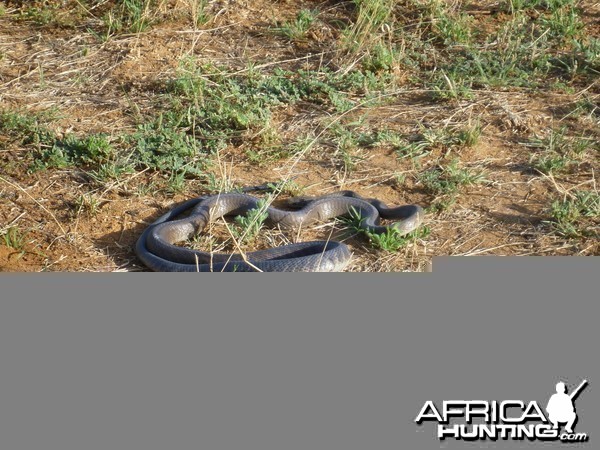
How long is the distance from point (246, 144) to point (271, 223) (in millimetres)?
1072

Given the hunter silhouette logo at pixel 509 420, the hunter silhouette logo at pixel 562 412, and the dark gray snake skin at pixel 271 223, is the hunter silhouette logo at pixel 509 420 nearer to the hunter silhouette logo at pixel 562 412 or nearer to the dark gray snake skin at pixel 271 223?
the hunter silhouette logo at pixel 562 412

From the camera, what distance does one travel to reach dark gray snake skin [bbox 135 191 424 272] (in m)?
6.40

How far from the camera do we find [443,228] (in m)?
7.04

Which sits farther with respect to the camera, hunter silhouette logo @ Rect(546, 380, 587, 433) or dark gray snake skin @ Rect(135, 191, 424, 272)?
dark gray snake skin @ Rect(135, 191, 424, 272)

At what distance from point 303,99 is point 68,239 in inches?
104

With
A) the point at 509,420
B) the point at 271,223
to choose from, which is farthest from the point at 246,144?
the point at 509,420

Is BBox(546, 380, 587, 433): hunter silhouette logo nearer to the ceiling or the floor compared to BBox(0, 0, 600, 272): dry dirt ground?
nearer to the ceiling

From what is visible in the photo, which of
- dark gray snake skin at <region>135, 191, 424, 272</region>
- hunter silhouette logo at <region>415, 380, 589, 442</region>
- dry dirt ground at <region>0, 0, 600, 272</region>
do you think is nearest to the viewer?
hunter silhouette logo at <region>415, 380, 589, 442</region>

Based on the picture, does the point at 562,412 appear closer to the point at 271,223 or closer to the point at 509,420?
the point at 509,420

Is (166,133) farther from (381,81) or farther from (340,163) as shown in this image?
(381,81)

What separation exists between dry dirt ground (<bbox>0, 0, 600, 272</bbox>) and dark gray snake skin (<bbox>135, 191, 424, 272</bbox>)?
133mm

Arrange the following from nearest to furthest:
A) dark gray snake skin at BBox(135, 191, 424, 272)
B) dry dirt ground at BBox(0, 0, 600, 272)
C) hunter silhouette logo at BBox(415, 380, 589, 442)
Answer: hunter silhouette logo at BBox(415, 380, 589, 442), dark gray snake skin at BBox(135, 191, 424, 272), dry dirt ground at BBox(0, 0, 600, 272)

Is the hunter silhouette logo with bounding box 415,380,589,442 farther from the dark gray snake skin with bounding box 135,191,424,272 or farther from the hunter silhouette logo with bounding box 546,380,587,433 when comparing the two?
the dark gray snake skin with bounding box 135,191,424,272

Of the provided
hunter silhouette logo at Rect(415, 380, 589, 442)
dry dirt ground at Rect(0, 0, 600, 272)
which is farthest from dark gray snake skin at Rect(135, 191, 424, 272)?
hunter silhouette logo at Rect(415, 380, 589, 442)
